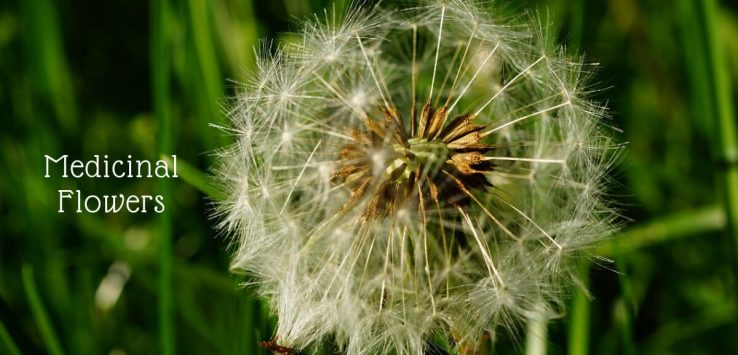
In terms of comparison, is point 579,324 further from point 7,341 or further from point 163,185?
point 7,341

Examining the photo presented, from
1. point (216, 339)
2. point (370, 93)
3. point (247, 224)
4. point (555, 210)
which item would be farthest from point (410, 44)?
point (216, 339)

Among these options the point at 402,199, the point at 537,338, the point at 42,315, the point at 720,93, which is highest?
the point at 720,93

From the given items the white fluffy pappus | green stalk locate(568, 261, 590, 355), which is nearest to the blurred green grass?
green stalk locate(568, 261, 590, 355)

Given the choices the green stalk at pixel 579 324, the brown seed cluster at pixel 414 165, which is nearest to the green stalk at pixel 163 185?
the brown seed cluster at pixel 414 165

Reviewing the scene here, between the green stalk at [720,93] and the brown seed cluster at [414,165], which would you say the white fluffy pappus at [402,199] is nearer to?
the brown seed cluster at [414,165]

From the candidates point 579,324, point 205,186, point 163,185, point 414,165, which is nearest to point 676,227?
point 579,324

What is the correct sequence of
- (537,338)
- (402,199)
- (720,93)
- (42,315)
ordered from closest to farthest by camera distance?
1. (402,199)
2. (537,338)
3. (42,315)
4. (720,93)

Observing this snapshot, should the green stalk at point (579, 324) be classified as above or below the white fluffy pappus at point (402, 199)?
below

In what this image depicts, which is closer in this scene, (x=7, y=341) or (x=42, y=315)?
(x=7, y=341)
